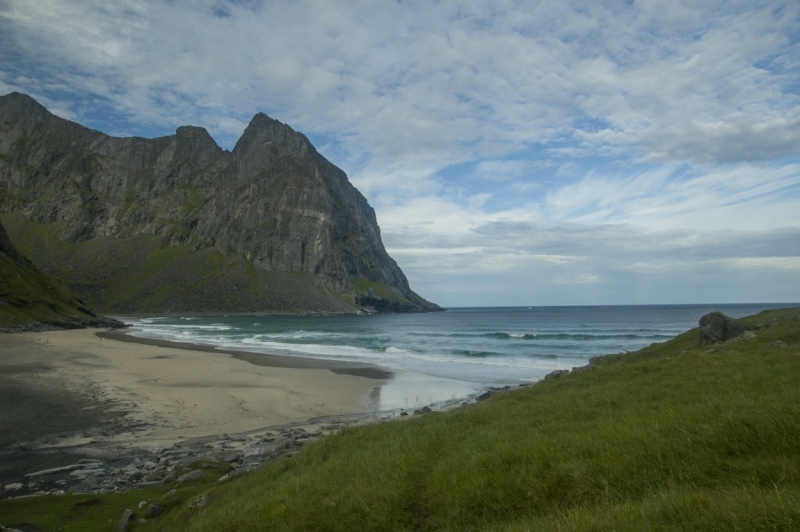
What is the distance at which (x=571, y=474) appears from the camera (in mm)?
5789

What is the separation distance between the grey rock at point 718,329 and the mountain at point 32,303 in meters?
72.4

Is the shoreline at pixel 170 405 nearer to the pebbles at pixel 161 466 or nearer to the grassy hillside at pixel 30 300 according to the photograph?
the pebbles at pixel 161 466

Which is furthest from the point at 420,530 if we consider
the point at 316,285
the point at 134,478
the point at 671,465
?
the point at 316,285

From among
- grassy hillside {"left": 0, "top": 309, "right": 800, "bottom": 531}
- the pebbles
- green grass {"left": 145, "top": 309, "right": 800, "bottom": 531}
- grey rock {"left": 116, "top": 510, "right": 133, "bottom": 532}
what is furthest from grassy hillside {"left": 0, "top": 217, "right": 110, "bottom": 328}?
green grass {"left": 145, "top": 309, "right": 800, "bottom": 531}

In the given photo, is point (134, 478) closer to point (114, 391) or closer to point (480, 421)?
point (480, 421)

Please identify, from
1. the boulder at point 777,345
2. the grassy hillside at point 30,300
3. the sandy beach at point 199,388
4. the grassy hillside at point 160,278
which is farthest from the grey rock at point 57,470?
the grassy hillside at point 160,278

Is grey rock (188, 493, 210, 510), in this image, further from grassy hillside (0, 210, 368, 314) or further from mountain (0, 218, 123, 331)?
grassy hillside (0, 210, 368, 314)

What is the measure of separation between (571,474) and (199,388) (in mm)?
24747

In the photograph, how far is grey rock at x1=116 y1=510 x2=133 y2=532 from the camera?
8.51 meters

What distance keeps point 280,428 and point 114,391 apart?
11227 millimetres

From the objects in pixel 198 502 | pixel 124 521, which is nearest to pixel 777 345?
pixel 198 502

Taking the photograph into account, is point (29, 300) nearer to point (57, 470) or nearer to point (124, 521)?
point (57, 470)

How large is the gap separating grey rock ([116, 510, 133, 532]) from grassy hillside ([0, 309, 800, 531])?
18.6 inches

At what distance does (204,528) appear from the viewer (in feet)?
23.1
